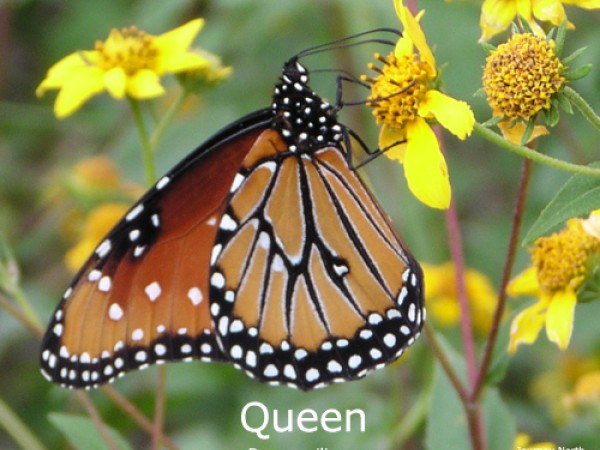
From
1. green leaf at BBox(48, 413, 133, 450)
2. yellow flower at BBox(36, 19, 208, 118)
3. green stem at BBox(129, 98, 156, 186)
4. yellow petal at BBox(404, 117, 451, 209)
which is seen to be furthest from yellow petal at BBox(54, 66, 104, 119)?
yellow petal at BBox(404, 117, 451, 209)

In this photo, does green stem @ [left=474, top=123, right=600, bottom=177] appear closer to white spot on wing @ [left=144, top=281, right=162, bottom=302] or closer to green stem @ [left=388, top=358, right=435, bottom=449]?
white spot on wing @ [left=144, top=281, right=162, bottom=302]

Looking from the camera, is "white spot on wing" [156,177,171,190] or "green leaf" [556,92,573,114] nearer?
"green leaf" [556,92,573,114]

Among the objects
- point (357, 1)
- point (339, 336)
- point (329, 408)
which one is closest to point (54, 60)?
point (357, 1)

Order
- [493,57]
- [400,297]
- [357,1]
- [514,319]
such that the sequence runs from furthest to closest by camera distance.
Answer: [357,1] < [400,297] < [514,319] < [493,57]

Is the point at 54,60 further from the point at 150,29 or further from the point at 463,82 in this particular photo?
the point at 463,82

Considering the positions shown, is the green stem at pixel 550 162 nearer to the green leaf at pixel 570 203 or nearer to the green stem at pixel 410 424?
the green leaf at pixel 570 203

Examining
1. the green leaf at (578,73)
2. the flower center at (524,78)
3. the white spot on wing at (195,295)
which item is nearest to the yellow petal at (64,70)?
the white spot on wing at (195,295)
